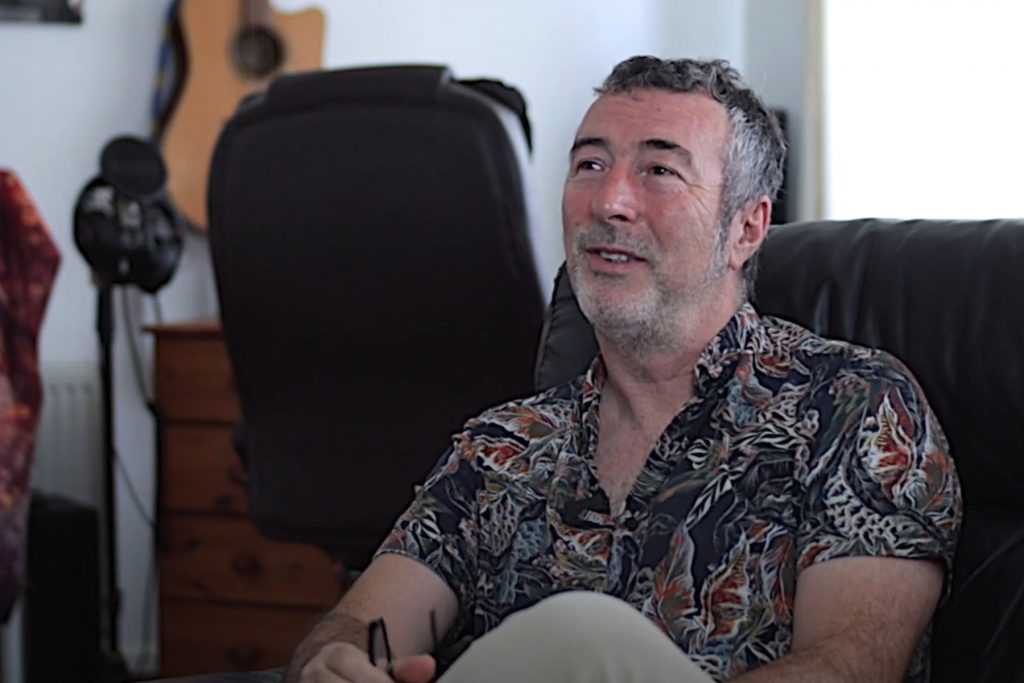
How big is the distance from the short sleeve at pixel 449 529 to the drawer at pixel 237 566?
145 cm

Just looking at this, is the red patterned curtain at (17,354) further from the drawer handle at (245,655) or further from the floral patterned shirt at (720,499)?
the floral patterned shirt at (720,499)

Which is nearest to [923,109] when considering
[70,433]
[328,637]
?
[70,433]

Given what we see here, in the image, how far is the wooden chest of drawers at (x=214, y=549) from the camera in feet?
10.4

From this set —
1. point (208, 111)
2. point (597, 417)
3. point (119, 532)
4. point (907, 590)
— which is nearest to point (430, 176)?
point (597, 417)

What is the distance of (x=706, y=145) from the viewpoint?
170 cm

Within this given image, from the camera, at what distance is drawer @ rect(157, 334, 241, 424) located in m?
3.18

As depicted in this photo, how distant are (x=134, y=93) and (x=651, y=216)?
232cm

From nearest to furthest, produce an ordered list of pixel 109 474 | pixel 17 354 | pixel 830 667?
pixel 830 667
pixel 17 354
pixel 109 474

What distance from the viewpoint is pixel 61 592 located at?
3141 mm

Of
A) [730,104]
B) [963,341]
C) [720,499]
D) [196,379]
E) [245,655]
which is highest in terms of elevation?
[730,104]

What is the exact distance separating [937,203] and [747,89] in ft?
6.22

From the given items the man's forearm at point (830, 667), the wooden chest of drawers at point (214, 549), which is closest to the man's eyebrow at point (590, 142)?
the man's forearm at point (830, 667)

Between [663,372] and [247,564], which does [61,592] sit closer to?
[247,564]

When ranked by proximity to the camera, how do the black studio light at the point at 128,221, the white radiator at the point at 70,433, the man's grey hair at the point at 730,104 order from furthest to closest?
1. the white radiator at the point at 70,433
2. the black studio light at the point at 128,221
3. the man's grey hair at the point at 730,104
